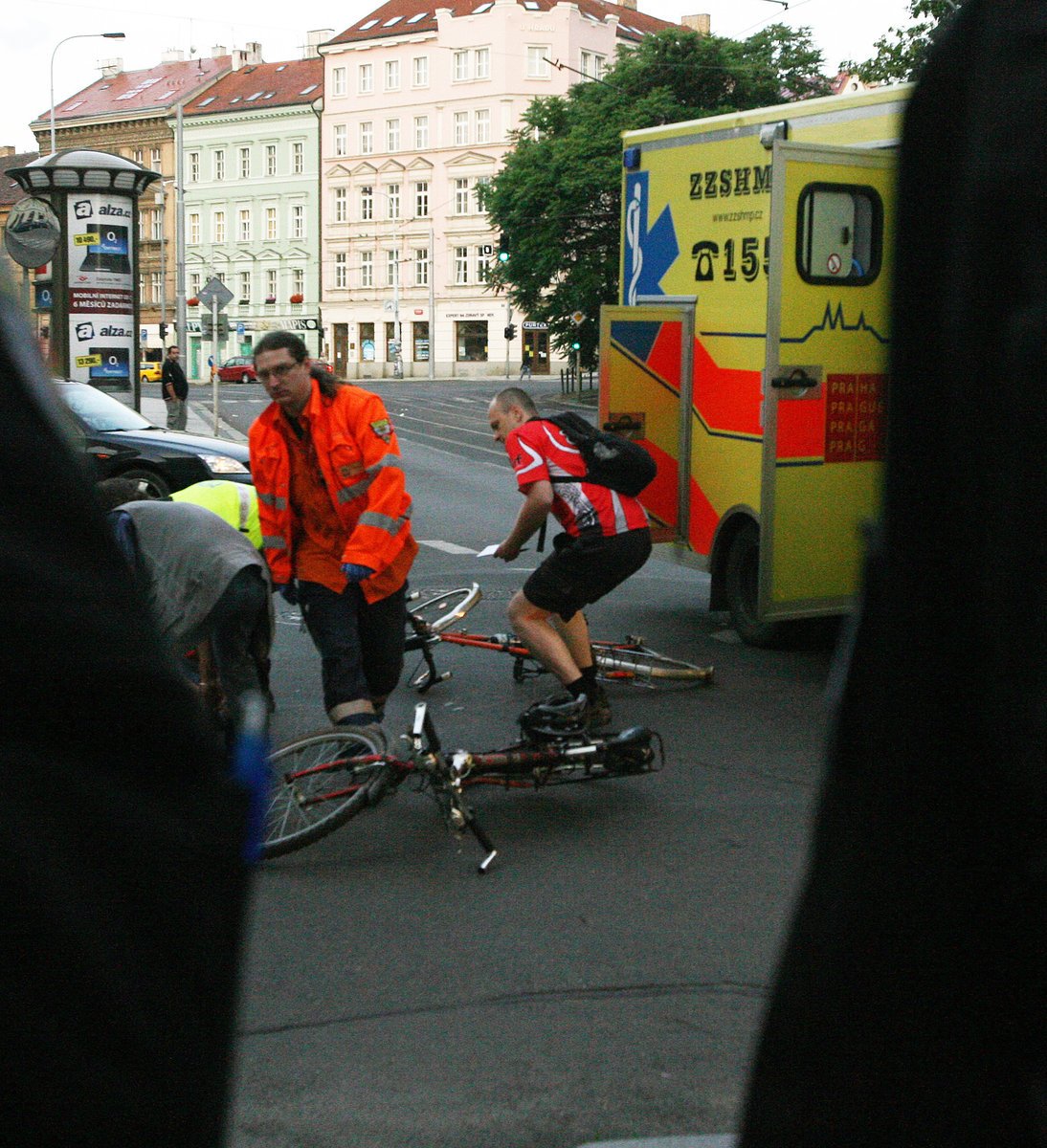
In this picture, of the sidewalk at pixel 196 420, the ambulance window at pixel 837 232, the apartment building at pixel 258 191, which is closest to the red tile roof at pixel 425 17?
the apartment building at pixel 258 191

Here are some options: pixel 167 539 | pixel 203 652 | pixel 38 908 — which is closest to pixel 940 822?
pixel 38 908

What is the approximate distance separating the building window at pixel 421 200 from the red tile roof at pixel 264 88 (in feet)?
26.4

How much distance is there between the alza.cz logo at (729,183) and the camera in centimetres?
983

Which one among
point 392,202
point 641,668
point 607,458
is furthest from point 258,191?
point 607,458

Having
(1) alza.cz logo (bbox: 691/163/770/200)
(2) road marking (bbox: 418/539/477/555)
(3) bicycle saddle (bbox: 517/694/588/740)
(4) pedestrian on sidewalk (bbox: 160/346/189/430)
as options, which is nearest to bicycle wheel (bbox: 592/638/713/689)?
(3) bicycle saddle (bbox: 517/694/588/740)

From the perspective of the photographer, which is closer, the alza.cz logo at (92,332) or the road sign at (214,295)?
the alza.cz logo at (92,332)

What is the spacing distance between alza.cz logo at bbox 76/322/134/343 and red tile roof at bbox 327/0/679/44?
6446cm

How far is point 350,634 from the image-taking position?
6398 millimetres

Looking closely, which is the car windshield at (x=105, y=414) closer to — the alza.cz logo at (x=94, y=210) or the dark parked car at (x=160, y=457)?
the dark parked car at (x=160, y=457)

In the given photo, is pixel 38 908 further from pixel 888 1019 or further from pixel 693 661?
pixel 693 661

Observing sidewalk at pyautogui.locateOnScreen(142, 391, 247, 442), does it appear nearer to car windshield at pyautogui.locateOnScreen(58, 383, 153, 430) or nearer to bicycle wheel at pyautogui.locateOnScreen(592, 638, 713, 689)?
car windshield at pyautogui.locateOnScreen(58, 383, 153, 430)

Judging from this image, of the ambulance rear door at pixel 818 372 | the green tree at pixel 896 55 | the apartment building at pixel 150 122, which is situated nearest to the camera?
the ambulance rear door at pixel 818 372

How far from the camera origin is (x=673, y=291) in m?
10.7

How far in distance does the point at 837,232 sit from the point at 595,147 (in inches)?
1507
